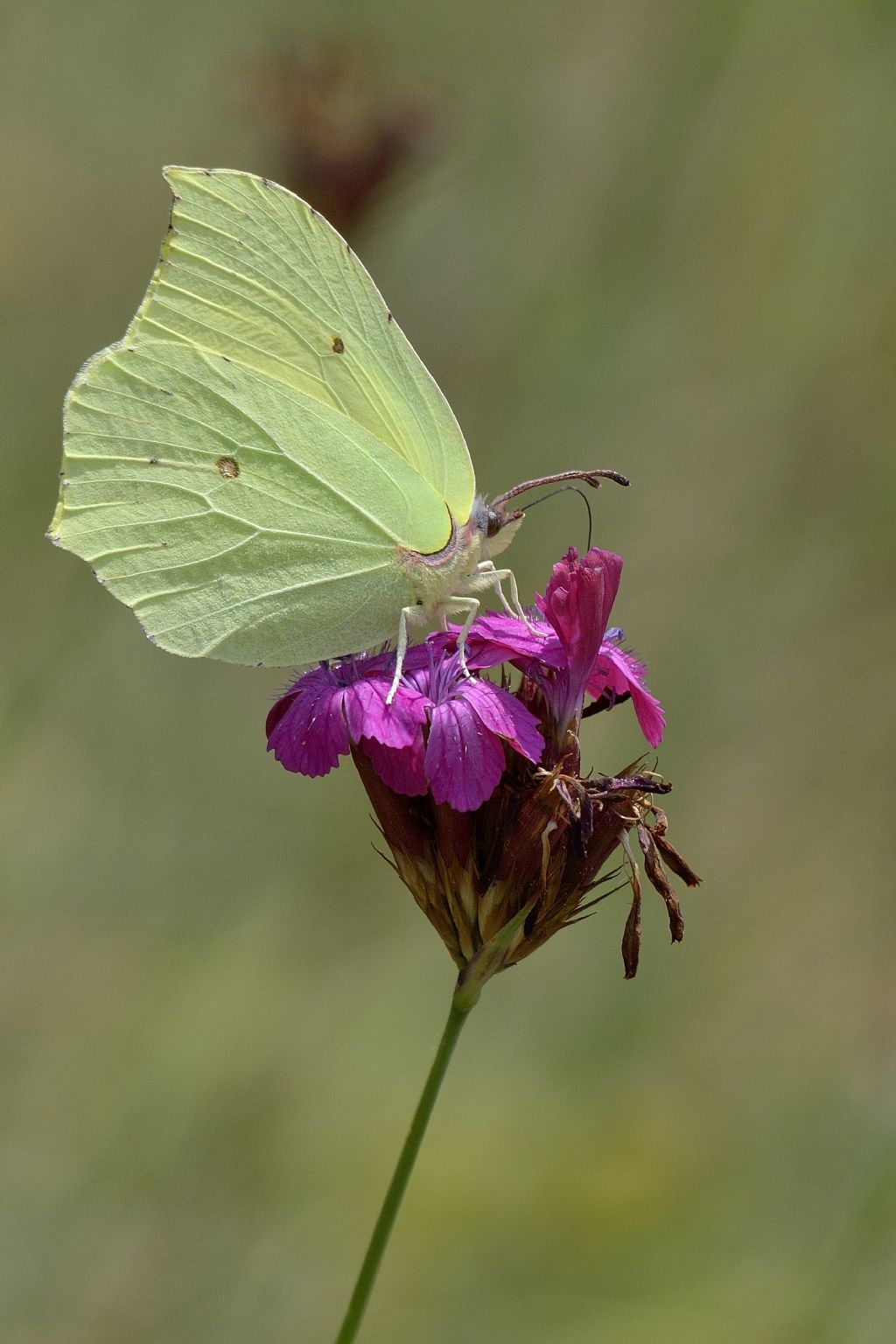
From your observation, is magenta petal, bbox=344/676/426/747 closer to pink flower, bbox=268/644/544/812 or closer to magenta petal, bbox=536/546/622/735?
pink flower, bbox=268/644/544/812

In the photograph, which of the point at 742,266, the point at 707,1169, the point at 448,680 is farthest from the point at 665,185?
the point at 707,1169

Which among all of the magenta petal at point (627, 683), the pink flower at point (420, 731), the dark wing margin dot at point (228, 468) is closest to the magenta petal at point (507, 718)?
the pink flower at point (420, 731)

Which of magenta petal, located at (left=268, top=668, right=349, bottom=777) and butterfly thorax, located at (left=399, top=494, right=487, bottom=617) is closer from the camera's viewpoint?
magenta petal, located at (left=268, top=668, right=349, bottom=777)

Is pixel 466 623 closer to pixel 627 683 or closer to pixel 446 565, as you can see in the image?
pixel 446 565

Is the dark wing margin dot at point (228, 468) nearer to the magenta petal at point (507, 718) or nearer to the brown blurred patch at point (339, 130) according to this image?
the magenta petal at point (507, 718)

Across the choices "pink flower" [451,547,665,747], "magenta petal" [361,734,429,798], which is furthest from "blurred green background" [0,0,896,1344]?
"magenta petal" [361,734,429,798]

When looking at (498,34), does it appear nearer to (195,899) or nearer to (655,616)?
(655,616)
